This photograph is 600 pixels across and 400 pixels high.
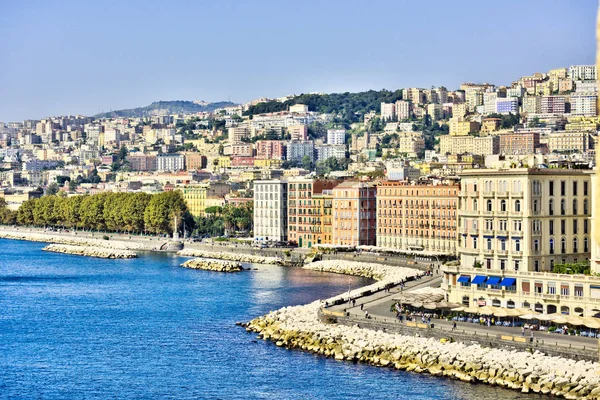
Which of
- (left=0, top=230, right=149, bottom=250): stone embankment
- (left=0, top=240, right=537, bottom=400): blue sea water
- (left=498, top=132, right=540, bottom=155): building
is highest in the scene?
(left=498, top=132, right=540, bottom=155): building

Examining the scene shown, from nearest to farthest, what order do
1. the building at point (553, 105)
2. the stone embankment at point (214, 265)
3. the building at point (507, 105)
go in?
1. the stone embankment at point (214, 265)
2. the building at point (553, 105)
3. the building at point (507, 105)

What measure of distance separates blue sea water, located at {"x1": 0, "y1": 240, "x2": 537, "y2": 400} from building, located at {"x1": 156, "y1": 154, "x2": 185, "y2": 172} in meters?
121

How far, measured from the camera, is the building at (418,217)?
2293 inches

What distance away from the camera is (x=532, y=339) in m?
29.1

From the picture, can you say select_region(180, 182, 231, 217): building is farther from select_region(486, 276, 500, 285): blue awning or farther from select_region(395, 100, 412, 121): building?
select_region(395, 100, 412, 121): building

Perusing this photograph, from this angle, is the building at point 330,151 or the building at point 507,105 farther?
the building at point 330,151

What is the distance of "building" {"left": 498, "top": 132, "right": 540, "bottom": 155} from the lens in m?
134

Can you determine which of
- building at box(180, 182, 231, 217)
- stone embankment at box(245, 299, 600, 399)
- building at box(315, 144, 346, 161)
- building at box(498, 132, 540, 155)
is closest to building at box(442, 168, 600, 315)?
stone embankment at box(245, 299, 600, 399)

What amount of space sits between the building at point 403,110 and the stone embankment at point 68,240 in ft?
343

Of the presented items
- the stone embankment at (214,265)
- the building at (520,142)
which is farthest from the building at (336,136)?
the stone embankment at (214,265)

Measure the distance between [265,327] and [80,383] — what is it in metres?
7.80

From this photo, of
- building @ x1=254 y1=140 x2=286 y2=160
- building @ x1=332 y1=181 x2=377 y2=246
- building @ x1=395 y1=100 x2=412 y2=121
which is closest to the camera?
building @ x1=332 y1=181 x2=377 y2=246

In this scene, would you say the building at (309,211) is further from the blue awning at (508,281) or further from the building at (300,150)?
the building at (300,150)

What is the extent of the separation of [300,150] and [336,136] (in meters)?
13.5
